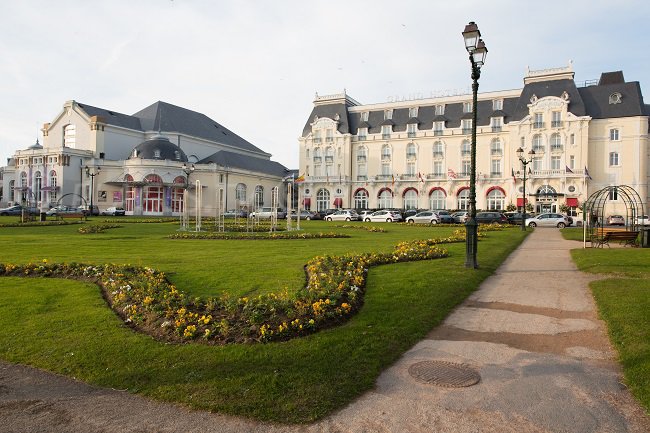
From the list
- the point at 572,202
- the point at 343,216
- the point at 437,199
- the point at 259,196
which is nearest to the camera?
the point at 343,216

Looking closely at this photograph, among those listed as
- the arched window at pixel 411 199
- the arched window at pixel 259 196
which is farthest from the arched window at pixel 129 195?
the arched window at pixel 411 199

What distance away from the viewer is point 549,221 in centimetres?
4256

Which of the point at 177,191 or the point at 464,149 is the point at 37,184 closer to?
the point at 177,191

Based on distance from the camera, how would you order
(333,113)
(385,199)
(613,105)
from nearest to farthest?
1. (613,105)
2. (385,199)
3. (333,113)

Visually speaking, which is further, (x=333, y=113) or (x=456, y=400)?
(x=333, y=113)

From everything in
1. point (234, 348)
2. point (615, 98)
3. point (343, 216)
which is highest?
point (615, 98)

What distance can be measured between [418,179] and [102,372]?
7002cm

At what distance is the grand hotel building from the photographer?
2413 inches

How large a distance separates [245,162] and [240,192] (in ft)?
27.5

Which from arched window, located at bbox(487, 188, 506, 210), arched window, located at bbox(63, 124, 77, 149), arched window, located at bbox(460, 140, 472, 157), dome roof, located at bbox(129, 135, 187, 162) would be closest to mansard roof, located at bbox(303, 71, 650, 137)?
arched window, located at bbox(460, 140, 472, 157)

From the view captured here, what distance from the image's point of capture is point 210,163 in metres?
74.2

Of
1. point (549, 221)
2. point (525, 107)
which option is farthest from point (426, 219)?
point (525, 107)

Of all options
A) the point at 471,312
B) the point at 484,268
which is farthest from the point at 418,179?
the point at 471,312

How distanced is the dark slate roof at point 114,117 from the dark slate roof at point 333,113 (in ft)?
95.9
